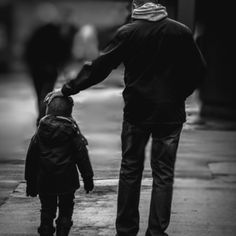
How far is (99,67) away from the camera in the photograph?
532cm

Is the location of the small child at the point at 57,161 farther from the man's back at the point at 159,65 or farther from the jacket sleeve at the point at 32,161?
the man's back at the point at 159,65

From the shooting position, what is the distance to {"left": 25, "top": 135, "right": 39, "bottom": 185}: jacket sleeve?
544 centimetres

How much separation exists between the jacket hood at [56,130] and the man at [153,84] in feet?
0.64

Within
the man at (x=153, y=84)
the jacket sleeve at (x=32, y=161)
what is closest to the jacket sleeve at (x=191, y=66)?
the man at (x=153, y=84)

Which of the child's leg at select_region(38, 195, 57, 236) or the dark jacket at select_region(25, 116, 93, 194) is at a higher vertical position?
the dark jacket at select_region(25, 116, 93, 194)

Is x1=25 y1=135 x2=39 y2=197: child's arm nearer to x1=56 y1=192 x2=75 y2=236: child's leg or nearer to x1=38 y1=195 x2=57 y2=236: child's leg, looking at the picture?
x1=38 y1=195 x2=57 y2=236: child's leg

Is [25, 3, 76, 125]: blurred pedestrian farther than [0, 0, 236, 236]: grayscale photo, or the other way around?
[25, 3, 76, 125]: blurred pedestrian

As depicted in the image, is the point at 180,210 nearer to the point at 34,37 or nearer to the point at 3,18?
the point at 34,37

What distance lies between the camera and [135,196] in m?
5.54

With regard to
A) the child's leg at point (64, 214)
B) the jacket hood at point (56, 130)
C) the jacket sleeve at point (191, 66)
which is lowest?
→ the child's leg at point (64, 214)

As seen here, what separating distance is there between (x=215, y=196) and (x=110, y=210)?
3.88 ft

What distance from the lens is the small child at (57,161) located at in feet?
17.7

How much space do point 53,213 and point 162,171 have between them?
0.85 metres

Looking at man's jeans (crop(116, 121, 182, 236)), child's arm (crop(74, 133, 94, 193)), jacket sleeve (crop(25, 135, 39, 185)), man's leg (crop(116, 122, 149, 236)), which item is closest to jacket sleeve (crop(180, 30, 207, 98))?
man's jeans (crop(116, 121, 182, 236))
